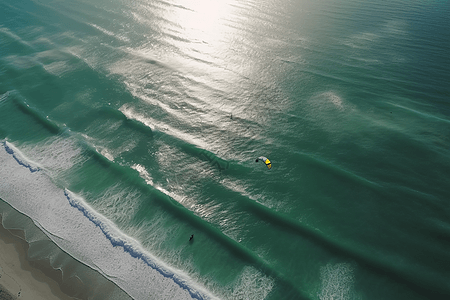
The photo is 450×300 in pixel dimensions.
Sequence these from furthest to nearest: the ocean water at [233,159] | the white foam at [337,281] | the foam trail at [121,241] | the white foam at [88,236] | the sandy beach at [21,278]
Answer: the ocean water at [233,159], the foam trail at [121,241], the white foam at [88,236], the white foam at [337,281], the sandy beach at [21,278]

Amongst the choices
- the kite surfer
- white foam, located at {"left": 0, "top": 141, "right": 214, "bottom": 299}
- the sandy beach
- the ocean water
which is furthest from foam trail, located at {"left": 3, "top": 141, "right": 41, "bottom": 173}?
the kite surfer

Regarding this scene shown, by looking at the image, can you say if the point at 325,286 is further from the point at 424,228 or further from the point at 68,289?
the point at 68,289

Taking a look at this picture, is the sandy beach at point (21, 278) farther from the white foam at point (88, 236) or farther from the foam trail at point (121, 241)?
the foam trail at point (121, 241)

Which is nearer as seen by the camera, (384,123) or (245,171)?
(245,171)

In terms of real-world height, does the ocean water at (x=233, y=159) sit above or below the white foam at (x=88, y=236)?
above

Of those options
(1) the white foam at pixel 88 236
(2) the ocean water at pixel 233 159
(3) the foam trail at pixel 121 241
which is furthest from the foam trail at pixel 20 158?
(3) the foam trail at pixel 121 241

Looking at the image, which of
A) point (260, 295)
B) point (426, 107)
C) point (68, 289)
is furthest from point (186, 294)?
point (426, 107)

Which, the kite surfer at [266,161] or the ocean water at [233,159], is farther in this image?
the kite surfer at [266,161]
